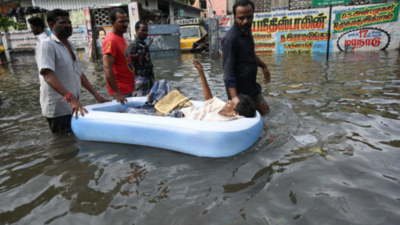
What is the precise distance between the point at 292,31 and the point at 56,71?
12164 mm

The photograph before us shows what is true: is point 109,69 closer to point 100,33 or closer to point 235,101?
point 235,101

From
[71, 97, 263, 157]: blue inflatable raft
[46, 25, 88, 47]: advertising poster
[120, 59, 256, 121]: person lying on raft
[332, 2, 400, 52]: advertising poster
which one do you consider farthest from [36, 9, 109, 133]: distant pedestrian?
A: [46, 25, 88, 47]: advertising poster

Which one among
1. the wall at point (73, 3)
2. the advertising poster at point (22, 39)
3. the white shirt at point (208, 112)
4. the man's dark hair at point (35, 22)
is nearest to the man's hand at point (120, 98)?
the white shirt at point (208, 112)

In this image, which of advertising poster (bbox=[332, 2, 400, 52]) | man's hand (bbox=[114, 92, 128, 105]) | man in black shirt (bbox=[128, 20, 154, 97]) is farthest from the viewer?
advertising poster (bbox=[332, 2, 400, 52])

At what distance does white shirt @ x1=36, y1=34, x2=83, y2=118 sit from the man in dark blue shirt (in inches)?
75.4

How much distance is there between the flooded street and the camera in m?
1.89

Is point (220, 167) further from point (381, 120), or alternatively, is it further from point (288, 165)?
point (381, 120)

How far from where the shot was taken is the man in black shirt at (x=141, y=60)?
13.0ft

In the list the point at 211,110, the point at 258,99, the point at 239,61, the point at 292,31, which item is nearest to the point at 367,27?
the point at 292,31

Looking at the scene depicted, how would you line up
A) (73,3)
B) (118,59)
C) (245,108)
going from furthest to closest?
1. (73,3)
2. (118,59)
3. (245,108)

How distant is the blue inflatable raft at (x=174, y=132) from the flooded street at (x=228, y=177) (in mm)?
97

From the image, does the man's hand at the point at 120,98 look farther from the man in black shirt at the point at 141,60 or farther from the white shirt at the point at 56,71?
the white shirt at the point at 56,71

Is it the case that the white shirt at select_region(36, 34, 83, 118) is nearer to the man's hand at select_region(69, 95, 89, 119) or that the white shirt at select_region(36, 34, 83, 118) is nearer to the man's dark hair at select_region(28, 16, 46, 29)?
the man's hand at select_region(69, 95, 89, 119)

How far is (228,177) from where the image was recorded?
235 centimetres
